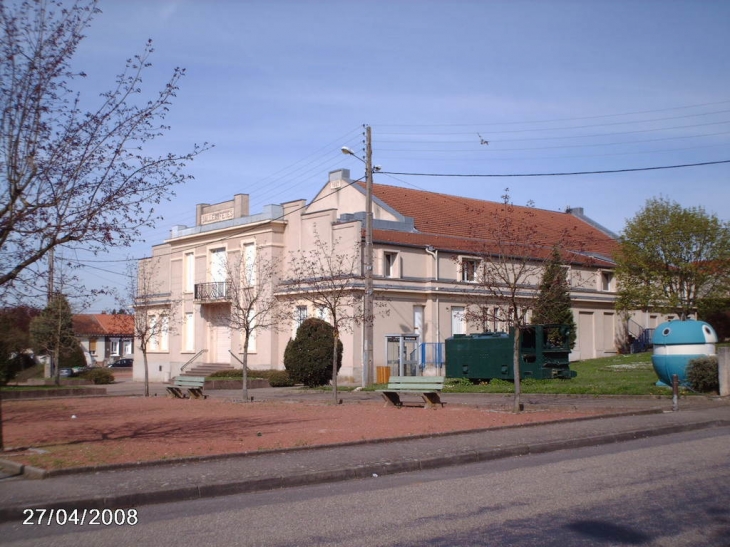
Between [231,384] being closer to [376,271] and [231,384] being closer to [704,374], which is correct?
[376,271]

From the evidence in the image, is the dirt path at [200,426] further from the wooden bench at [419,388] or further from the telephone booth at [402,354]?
the telephone booth at [402,354]

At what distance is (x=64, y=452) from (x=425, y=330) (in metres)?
26.8

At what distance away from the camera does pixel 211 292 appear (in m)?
43.3

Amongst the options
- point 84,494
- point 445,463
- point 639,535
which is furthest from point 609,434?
point 84,494

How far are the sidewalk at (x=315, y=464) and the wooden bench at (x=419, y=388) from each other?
483cm

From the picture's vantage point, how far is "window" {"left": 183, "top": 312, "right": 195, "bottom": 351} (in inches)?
1815

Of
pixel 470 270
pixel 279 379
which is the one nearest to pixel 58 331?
pixel 279 379

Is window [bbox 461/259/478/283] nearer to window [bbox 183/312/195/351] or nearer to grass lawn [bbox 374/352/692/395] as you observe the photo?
grass lawn [bbox 374/352/692/395]

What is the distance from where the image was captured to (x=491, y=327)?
40156mm

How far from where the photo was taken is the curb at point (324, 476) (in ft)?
31.2

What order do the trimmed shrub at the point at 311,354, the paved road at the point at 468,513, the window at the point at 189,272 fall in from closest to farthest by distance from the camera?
1. the paved road at the point at 468,513
2. the trimmed shrub at the point at 311,354
3. the window at the point at 189,272

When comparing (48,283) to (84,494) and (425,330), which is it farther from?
(425,330)

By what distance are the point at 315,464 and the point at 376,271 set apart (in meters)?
24.9

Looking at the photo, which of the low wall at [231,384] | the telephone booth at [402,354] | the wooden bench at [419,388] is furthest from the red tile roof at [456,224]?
the wooden bench at [419,388]
